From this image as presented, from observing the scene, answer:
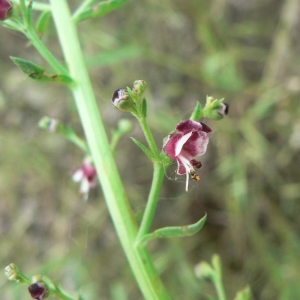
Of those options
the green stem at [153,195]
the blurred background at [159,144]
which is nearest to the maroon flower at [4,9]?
the green stem at [153,195]

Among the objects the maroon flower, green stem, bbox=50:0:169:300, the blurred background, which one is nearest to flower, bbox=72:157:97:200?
green stem, bbox=50:0:169:300

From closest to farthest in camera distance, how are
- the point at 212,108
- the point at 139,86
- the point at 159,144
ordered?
the point at 139,86 < the point at 212,108 < the point at 159,144

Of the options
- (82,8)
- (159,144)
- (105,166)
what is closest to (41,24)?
(82,8)

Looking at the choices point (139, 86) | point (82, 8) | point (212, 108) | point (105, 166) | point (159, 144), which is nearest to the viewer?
point (139, 86)

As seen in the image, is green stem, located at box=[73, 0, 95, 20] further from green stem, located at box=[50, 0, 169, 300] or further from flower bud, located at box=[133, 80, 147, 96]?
flower bud, located at box=[133, 80, 147, 96]

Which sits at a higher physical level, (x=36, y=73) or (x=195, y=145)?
(x=36, y=73)

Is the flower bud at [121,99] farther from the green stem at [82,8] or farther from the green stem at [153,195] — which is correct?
the green stem at [82,8]

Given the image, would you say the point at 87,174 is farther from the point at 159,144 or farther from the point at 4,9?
the point at 159,144
